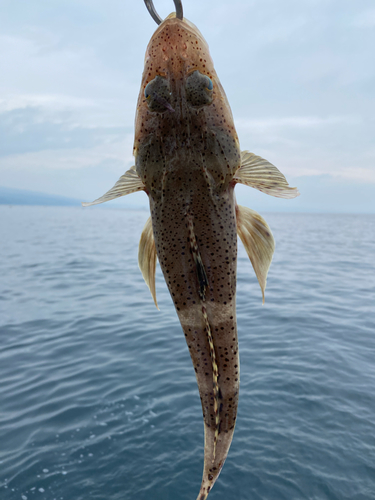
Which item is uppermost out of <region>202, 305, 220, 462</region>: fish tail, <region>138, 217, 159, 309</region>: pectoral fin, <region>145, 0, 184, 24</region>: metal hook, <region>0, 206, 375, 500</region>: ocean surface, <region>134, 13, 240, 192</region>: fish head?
<region>145, 0, 184, 24</region>: metal hook

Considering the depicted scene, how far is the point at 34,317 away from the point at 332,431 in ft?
33.2

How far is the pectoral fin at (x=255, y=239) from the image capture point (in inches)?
111

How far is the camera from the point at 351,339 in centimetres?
1031

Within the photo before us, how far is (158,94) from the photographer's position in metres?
2.39

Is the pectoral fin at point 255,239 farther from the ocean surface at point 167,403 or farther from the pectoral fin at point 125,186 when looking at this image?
the ocean surface at point 167,403

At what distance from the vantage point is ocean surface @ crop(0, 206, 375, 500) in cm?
556

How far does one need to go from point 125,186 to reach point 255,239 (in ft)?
3.45

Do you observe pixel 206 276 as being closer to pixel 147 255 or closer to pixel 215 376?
pixel 147 255

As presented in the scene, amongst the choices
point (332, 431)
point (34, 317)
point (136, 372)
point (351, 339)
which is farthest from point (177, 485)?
point (34, 317)

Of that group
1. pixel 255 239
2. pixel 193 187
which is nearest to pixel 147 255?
pixel 193 187

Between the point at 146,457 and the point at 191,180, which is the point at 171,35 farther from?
the point at 146,457

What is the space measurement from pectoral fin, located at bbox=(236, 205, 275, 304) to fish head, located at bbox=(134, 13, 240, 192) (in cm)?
44

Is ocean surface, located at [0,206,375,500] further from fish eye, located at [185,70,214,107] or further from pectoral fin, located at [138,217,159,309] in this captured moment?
fish eye, located at [185,70,214,107]

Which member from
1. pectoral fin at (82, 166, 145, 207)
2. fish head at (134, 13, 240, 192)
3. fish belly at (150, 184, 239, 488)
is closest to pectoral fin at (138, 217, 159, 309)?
fish belly at (150, 184, 239, 488)
